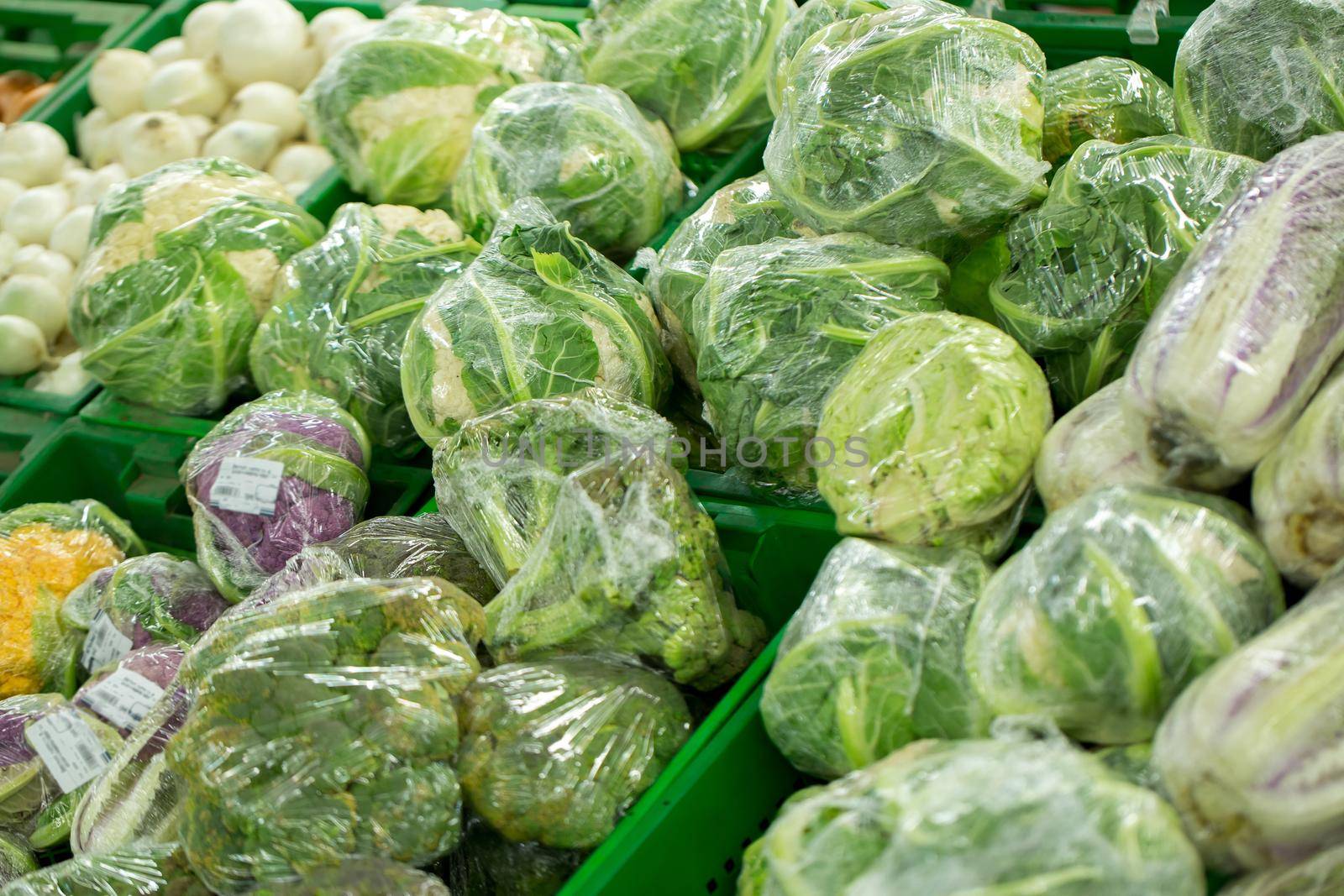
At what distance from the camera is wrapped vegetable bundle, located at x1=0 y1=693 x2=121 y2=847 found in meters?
2.24

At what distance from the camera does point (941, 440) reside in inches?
68.1

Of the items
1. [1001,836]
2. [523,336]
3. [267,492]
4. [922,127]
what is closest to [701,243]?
[523,336]

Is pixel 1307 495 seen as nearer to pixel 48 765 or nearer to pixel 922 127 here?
pixel 922 127

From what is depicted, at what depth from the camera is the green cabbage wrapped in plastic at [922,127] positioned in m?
2.08

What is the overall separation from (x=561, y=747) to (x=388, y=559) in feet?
2.36

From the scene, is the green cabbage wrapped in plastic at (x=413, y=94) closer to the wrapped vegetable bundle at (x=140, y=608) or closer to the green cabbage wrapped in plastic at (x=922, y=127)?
the wrapped vegetable bundle at (x=140, y=608)

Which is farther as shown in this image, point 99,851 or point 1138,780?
point 99,851

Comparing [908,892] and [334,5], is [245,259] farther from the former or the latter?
[908,892]

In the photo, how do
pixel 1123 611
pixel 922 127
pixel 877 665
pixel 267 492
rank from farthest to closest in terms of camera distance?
pixel 267 492 < pixel 922 127 < pixel 877 665 < pixel 1123 611

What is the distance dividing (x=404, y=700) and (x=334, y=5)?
10.9 feet

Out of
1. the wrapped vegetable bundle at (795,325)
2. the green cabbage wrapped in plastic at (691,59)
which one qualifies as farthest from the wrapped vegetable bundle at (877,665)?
the green cabbage wrapped in plastic at (691,59)

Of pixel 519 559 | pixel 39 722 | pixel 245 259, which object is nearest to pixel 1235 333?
pixel 519 559

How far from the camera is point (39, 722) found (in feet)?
7.57

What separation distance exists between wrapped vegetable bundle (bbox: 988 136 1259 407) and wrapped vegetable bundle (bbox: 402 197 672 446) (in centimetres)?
77
